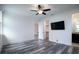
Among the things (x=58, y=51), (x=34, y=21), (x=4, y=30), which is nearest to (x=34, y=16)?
(x=34, y=21)

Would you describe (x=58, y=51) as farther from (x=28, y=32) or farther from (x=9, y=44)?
(x=9, y=44)

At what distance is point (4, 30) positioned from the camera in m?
2.06

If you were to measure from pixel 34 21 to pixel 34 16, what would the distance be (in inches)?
4.5

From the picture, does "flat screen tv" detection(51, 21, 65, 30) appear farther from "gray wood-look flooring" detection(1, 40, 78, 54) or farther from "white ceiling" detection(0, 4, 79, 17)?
"gray wood-look flooring" detection(1, 40, 78, 54)

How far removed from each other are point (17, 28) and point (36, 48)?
560 millimetres

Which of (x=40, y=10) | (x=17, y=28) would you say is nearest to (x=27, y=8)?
(x=40, y=10)

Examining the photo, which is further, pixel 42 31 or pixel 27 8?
pixel 42 31

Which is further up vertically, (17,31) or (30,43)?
(17,31)

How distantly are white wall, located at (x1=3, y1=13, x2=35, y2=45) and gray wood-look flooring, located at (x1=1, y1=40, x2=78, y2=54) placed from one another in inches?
4.0

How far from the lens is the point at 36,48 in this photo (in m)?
2.10

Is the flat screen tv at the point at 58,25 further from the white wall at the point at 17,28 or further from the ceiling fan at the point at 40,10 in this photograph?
the white wall at the point at 17,28

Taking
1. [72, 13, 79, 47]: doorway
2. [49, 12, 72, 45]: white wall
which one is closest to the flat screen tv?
[49, 12, 72, 45]: white wall

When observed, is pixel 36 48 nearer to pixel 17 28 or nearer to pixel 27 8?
pixel 17 28

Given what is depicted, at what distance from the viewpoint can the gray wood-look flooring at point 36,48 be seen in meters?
2.06
